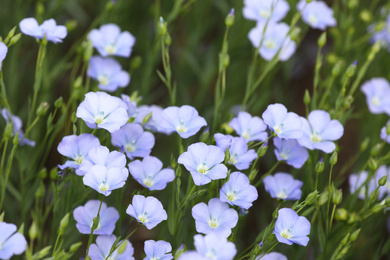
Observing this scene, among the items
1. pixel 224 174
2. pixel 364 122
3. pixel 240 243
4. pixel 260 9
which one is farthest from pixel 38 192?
pixel 364 122

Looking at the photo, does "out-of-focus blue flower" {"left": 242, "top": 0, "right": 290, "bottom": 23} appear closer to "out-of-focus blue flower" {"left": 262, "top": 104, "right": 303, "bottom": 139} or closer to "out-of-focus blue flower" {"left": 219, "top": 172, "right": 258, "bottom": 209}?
"out-of-focus blue flower" {"left": 262, "top": 104, "right": 303, "bottom": 139}

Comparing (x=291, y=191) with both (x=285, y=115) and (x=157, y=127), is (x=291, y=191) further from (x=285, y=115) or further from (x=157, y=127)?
(x=157, y=127)

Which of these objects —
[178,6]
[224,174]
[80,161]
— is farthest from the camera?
[178,6]

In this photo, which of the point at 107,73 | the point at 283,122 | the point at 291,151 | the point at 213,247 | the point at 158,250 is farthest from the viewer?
the point at 107,73

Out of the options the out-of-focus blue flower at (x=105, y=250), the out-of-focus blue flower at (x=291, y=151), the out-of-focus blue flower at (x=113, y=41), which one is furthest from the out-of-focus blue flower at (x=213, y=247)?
the out-of-focus blue flower at (x=113, y=41)

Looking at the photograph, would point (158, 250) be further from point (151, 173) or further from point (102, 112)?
point (102, 112)

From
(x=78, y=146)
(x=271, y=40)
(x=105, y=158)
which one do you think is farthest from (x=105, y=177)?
(x=271, y=40)
